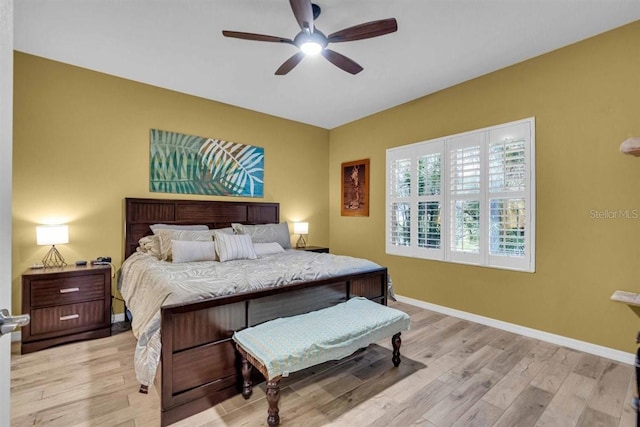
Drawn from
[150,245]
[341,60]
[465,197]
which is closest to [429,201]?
[465,197]

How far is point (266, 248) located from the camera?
12.1 ft

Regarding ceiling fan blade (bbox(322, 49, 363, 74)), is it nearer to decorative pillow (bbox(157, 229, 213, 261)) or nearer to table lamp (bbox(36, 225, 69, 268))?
decorative pillow (bbox(157, 229, 213, 261))

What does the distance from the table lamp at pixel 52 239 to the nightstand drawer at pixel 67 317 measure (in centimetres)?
51

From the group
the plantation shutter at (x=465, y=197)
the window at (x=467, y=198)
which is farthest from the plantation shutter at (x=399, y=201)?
the plantation shutter at (x=465, y=197)

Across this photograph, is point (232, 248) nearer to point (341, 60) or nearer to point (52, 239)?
point (52, 239)

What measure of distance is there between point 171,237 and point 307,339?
205 cm

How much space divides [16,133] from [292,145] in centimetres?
329

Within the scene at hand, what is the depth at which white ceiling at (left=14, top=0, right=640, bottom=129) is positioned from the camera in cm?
234

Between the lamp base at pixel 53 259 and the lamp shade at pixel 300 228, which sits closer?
the lamp base at pixel 53 259

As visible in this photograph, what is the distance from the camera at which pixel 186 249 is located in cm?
304

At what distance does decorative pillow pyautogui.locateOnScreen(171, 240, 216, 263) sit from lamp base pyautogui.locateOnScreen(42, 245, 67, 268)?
3.99ft

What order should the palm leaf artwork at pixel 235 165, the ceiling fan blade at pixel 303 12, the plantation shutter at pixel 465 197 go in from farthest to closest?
the palm leaf artwork at pixel 235 165, the plantation shutter at pixel 465 197, the ceiling fan blade at pixel 303 12

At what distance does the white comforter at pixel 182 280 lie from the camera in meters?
1.81

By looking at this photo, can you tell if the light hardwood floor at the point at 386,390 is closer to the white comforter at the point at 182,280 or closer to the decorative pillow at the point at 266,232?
the white comforter at the point at 182,280
